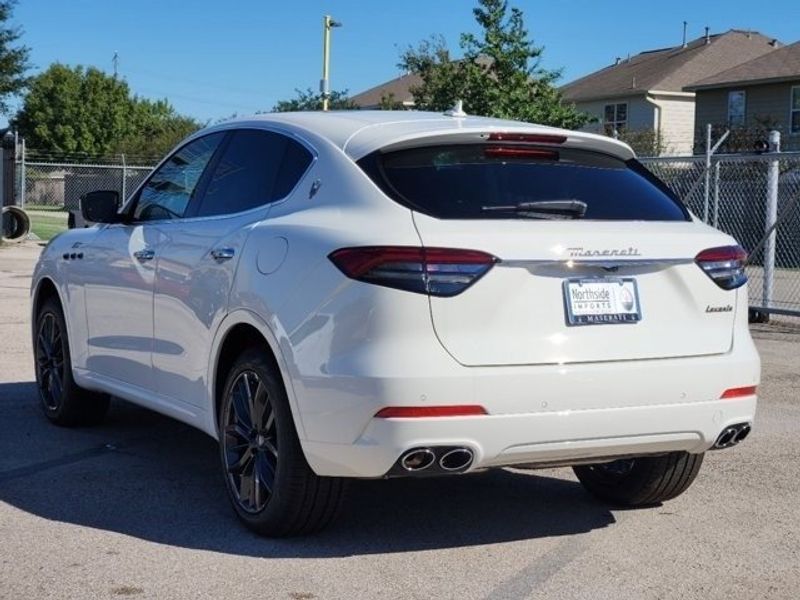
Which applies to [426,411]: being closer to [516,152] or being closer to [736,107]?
[516,152]

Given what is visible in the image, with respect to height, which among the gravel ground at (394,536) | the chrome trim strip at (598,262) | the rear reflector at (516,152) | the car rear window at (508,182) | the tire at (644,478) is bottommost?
the gravel ground at (394,536)

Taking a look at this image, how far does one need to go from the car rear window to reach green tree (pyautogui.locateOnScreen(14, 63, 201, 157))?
62.7 meters

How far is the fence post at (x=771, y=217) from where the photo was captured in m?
13.1

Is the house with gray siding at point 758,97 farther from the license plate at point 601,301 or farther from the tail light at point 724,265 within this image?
the license plate at point 601,301

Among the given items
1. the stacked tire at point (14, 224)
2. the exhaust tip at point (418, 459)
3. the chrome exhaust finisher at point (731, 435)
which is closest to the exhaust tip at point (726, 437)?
the chrome exhaust finisher at point (731, 435)

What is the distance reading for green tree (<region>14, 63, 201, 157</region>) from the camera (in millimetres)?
68000

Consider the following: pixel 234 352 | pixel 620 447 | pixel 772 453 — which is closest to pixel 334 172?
pixel 234 352

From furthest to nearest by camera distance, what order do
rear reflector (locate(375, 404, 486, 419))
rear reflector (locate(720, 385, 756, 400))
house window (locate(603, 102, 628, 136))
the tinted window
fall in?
house window (locate(603, 102, 628, 136)) < the tinted window < rear reflector (locate(720, 385, 756, 400)) < rear reflector (locate(375, 404, 486, 419))

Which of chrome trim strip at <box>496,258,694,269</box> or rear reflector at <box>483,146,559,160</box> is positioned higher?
rear reflector at <box>483,146,559,160</box>

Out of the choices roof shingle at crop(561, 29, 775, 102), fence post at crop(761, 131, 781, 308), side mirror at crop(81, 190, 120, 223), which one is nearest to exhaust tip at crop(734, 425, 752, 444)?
side mirror at crop(81, 190, 120, 223)

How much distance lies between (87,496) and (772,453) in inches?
151

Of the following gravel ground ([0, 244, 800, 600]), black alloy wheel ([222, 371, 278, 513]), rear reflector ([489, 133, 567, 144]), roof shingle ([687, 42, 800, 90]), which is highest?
roof shingle ([687, 42, 800, 90])

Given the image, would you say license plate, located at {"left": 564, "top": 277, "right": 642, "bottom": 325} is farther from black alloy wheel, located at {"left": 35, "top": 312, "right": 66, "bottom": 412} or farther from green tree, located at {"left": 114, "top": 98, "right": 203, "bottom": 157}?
green tree, located at {"left": 114, "top": 98, "right": 203, "bottom": 157}

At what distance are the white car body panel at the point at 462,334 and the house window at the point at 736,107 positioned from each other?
3438 cm
